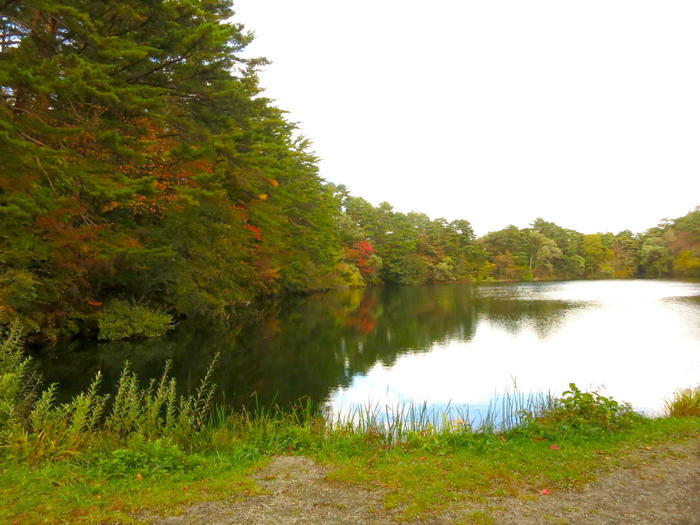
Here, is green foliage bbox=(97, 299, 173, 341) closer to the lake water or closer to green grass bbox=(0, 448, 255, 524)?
the lake water

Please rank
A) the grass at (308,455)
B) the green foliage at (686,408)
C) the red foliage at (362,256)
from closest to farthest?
the grass at (308,455) → the green foliage at (686,408) → the red foliage at (362,256)

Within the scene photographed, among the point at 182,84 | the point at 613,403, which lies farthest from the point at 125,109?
the point at 613,403

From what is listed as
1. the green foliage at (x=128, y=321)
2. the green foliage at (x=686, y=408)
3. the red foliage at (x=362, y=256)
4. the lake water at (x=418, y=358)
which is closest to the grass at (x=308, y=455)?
the green foliage at (x=686, y=408)

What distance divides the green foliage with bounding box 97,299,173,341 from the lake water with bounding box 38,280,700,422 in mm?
674

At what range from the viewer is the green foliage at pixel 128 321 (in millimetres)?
14938

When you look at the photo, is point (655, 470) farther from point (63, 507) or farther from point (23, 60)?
point (23, 60)

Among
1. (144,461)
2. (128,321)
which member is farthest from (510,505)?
(128,321)

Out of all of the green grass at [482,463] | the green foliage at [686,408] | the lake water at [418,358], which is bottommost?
the lake water at [418,358]

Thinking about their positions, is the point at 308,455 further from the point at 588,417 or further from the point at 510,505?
the point at 588,417

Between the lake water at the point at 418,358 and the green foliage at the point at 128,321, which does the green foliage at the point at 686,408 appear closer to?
the lake water at the point at 418,358

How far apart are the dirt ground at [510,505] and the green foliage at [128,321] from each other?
43.3ft

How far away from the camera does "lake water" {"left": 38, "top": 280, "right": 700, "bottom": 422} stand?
9.99 meters

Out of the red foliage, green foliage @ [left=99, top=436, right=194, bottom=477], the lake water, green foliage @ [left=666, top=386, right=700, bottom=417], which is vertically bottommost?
the lake water

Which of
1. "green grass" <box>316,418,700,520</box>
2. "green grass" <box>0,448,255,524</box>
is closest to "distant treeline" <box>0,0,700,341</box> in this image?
"green grass" <box>0,448,255,524</box>
